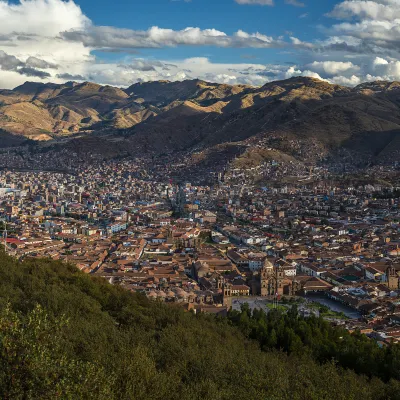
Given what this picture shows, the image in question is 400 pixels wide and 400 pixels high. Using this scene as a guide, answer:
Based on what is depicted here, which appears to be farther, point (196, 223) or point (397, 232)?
point (196, 223)

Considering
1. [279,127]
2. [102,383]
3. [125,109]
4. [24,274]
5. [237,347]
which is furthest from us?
[125,109]

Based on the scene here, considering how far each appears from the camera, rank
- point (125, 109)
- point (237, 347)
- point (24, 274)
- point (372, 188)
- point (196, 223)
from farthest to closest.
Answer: point (125, 109)
point (372, 188)
point (196, 223)
point (24, 274)
point (237, 347)

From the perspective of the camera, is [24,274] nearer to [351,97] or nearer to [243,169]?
[243,169]

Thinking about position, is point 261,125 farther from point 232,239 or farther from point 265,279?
point 265,279

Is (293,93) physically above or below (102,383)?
above

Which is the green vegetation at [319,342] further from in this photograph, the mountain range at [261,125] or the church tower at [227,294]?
the mountain range at [261,125]

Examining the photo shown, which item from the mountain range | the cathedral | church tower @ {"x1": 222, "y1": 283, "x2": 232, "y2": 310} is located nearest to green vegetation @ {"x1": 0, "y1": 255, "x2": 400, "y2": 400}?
church tower @ {"x1": 222, "y1": 283, "x2": 232, "y2": 310}

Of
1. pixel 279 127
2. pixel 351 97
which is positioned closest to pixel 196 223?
pixel 279 127
